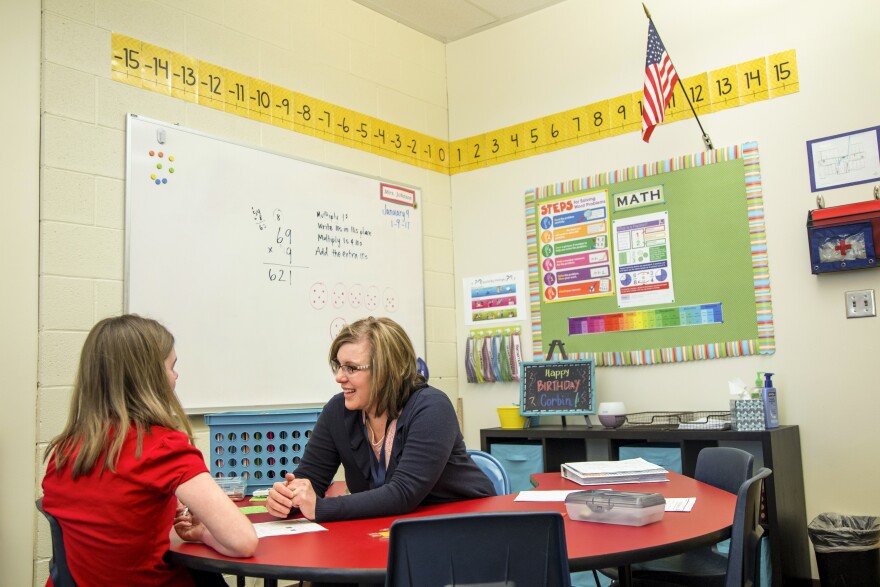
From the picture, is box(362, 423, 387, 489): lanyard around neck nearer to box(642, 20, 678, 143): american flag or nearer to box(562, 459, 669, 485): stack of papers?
box(562, 459, 669, 485): stack of papers

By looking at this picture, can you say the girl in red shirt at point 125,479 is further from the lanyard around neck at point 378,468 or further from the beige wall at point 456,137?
the beige wall at point 456,137

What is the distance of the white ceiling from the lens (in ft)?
15.5

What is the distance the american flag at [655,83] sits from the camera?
3.85m

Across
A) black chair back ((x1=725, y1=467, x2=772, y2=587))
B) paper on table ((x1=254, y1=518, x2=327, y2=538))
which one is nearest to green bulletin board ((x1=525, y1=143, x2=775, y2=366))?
black chair back ((x1=725, y1=467, x2=772, y2=587))

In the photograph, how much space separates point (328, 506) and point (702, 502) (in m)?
0.96

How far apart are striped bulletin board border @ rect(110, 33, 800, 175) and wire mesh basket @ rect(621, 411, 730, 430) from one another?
1.60 meters

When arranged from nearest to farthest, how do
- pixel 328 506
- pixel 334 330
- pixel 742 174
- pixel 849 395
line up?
pixel 328 506, pixel 849 395, pixel 742 174, pixel 334 330

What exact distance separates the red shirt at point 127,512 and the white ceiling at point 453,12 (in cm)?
366

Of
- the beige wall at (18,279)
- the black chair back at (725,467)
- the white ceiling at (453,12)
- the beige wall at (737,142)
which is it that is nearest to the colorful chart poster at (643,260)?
the beige wall at (737,142)

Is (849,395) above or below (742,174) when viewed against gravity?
below

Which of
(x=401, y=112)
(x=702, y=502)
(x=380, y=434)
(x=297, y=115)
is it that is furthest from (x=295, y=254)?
(x=702, y=502)

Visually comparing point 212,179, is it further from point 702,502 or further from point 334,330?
point 702,502

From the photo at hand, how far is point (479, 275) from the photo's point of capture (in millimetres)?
4977

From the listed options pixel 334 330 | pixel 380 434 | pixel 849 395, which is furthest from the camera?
pixel 334 330
